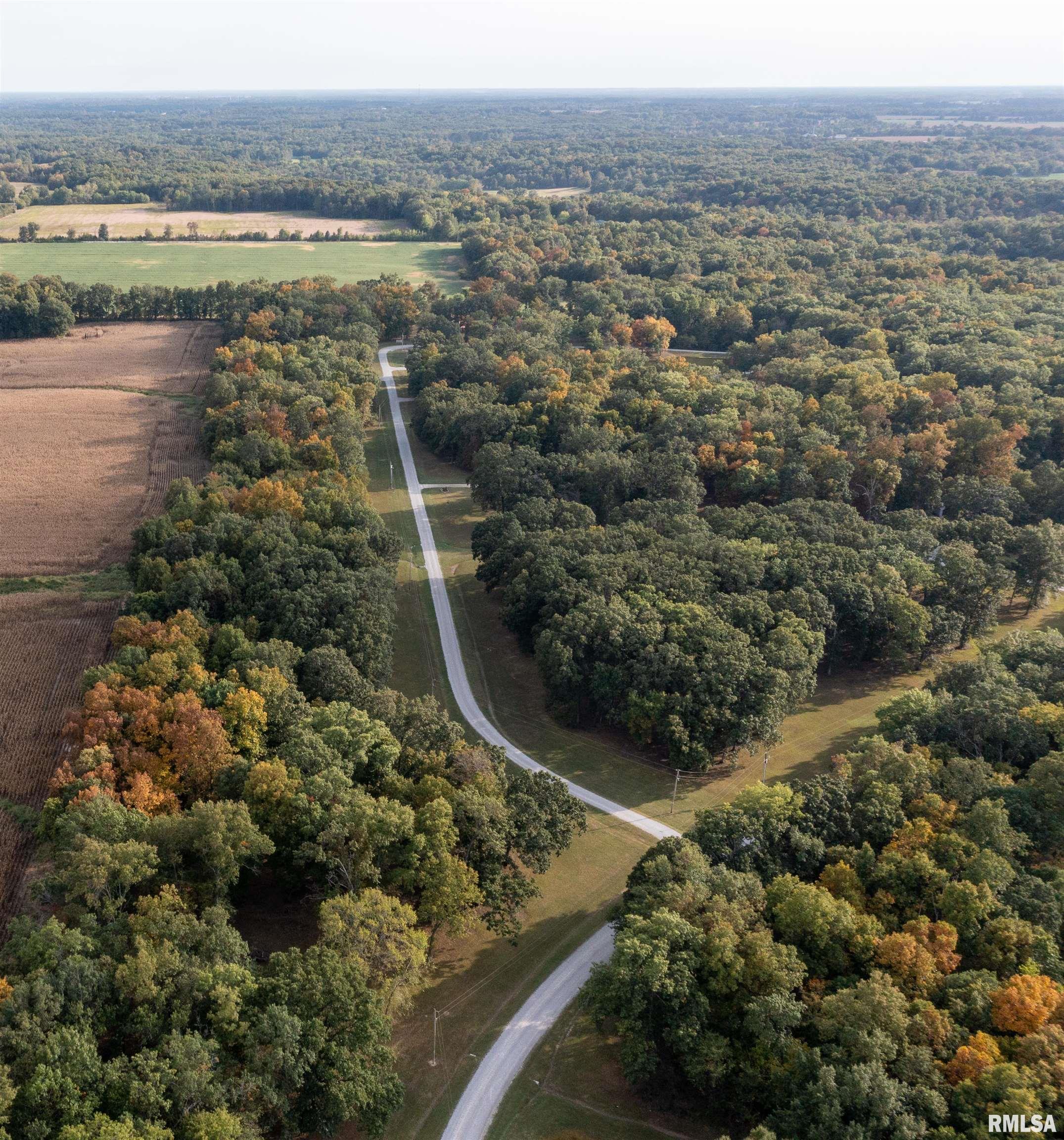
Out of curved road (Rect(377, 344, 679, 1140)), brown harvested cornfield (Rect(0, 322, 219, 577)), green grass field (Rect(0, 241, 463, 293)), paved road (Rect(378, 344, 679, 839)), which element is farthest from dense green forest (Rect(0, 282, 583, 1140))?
green grass field (Rect(0, 241, 463, 293))

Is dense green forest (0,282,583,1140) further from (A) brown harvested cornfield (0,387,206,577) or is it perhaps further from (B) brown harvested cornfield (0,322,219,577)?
(B) brown harvested cornfield (0,322,219,577)

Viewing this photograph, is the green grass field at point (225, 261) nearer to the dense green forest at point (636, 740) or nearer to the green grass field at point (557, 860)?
the dense green forest at point (636, 740)

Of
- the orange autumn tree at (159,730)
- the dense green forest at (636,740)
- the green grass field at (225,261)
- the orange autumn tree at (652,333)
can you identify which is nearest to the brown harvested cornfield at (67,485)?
the dense green forest at (636,740)

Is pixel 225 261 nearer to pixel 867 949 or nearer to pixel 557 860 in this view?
pixel 557 860

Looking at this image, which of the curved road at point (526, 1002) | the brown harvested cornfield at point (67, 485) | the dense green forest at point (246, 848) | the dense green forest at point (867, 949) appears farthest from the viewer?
the brown harvested cornfield at point (67, 485)

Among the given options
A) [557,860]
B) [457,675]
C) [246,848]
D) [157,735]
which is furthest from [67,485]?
[557,860]
